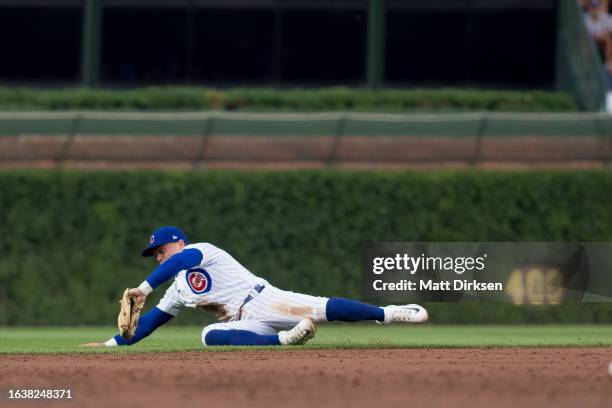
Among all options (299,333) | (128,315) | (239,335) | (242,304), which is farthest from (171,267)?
(299,333)

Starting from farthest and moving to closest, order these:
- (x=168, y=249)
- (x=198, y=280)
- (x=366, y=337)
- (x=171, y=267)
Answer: (x=366, y=337), (x=168, y=249), (x=198, y=280), (x=171, y=267)

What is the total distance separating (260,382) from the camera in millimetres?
8156

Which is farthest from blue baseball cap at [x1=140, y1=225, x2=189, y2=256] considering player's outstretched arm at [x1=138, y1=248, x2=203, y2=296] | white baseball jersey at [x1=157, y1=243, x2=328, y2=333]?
player's outstretched arm at [x1=138, y1=248, x2=203, y2=296]

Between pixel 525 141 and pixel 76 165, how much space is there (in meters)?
7.24

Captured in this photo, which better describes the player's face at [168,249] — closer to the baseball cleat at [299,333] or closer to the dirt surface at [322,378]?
the dirt surface at [322,378]

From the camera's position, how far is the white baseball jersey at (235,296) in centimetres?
1122

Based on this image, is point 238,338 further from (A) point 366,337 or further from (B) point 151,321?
(A) point 366,337

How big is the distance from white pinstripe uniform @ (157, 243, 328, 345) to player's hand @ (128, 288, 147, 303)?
47cm

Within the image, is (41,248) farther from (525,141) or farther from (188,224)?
(525,141)

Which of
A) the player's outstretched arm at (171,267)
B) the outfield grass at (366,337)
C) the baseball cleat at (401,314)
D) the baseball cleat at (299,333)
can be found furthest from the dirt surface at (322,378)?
the outfield grass at (366,337)

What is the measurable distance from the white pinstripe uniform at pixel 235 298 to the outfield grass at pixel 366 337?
0.35 metres

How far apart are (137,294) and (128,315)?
0.46m

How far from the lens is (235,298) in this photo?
1137cm

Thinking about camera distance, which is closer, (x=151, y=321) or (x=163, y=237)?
(x=163, y=237)
